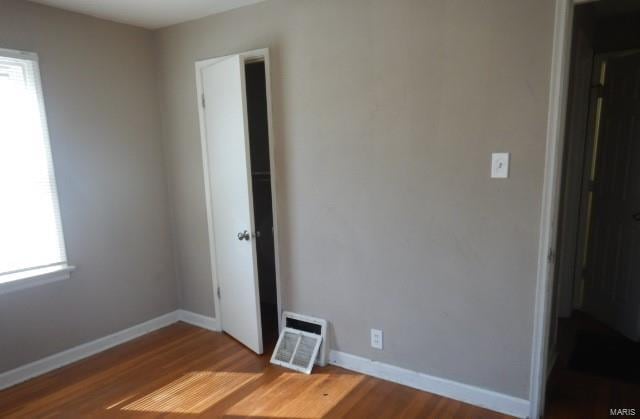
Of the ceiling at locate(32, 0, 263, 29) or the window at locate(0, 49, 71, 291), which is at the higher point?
the ceiling at locate(32, 0, 263, 29)

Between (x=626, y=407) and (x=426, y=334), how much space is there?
1.11 metres

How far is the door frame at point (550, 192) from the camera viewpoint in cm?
175

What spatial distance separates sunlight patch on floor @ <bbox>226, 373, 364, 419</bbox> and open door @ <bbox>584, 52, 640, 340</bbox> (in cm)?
212

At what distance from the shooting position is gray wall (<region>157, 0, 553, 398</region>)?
192 cm

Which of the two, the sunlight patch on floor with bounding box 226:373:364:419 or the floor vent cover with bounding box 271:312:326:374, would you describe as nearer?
the sunlight patch on floor with bounding box 226:373:364:419

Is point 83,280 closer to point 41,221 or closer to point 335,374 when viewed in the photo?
point 41,221

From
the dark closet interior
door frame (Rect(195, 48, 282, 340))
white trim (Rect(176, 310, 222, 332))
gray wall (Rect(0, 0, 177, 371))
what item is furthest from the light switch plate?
gray wall (Rect(0, 0, 177, 371))

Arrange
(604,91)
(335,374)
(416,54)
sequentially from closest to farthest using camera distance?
(416,54), (335,374), (604,91)

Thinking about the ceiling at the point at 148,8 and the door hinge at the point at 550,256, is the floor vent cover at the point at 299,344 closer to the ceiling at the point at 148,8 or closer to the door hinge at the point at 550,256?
the door hinge at the point at 550,256

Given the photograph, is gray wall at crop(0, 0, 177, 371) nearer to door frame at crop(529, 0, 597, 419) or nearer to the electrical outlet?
the electrical outlet

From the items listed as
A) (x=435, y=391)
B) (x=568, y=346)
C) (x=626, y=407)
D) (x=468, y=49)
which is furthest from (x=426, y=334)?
(x=468, y=49)

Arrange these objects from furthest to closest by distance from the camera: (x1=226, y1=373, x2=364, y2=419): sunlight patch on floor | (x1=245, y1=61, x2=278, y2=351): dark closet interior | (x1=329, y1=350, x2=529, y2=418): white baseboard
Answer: (x1=245, y1=61, x2=278, y2=351): dark closet interior
(x1=226, y1=373, x2=364, y2=419): sunlight patch on floor
(x1=329, y1=350, x2=529, y2=418): white baseboard

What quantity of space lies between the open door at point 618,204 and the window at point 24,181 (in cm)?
407

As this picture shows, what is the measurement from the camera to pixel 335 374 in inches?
101
